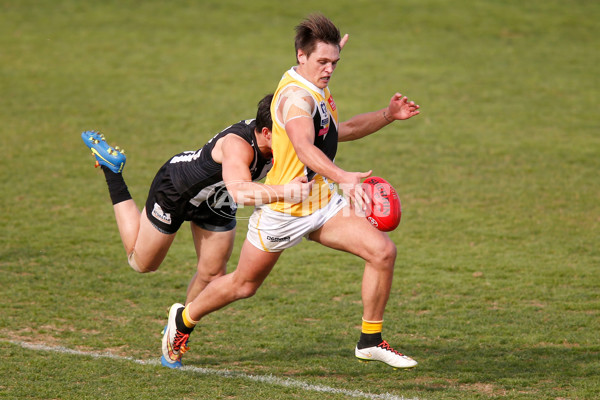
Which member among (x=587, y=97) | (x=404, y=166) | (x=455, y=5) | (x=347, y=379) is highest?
(x=455, y=5)

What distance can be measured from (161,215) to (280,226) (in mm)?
1415

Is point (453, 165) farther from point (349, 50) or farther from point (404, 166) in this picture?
point (349, 50)

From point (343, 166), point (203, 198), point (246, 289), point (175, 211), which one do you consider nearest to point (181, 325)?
point (246, 289)

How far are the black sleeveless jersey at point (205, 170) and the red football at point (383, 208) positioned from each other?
0.98 meters

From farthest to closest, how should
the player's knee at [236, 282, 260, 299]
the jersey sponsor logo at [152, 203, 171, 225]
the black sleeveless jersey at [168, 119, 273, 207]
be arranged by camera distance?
the jersey sponsor logo at [152, 203, 171, 225]
the black sleeveless jersey at [168, 119, 273, 207]
the player's knee at [236, 282, 260, 299]

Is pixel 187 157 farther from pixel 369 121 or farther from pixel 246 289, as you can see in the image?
pixel 369 121

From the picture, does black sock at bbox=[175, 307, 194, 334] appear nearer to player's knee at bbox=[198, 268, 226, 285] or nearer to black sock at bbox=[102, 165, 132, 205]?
player's knee at bbox=[198, 268, 226, 285]

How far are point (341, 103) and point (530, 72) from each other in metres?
5.21

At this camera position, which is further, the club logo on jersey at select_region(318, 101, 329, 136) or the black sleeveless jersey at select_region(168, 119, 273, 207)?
the black sleeveless jersey at select_region(168, 119, 273, 207)

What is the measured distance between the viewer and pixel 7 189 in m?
11.9

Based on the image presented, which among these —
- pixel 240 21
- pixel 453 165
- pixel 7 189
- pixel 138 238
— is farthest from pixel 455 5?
pixel 138 238

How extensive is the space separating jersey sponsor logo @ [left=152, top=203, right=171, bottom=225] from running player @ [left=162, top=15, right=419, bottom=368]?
2.87 ft

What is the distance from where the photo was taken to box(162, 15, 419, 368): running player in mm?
5477

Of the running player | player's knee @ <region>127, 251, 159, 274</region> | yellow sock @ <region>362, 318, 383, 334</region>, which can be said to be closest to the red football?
the running player
